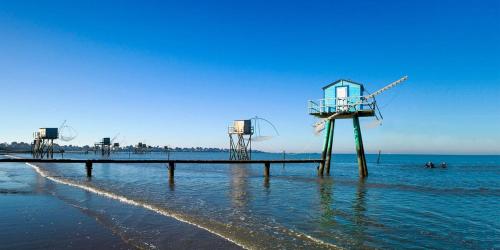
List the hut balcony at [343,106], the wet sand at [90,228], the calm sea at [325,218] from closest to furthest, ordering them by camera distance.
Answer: the wet sand at [90,228], the calm sea at [325,218], the hut balcony at [343,106]

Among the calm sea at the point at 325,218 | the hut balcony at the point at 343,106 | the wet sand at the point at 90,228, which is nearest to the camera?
the wet sand at the point at 90,228

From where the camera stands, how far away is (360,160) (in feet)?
109

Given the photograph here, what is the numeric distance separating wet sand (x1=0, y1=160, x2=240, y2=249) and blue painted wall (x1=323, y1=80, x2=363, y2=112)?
813 inches

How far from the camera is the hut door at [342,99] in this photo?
3147 cm

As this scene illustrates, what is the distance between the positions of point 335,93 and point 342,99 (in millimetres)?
1197

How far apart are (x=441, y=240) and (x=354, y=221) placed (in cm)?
320

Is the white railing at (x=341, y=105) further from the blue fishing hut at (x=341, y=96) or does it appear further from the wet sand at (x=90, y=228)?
the wet sand at (x=90, y=228)

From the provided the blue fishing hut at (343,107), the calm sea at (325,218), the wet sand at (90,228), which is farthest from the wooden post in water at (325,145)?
the wet sand at (90,228)

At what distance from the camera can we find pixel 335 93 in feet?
107

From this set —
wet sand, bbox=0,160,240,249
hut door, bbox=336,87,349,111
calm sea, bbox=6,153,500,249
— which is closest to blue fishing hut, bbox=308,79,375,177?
hut door, bbox=336,87,349,111

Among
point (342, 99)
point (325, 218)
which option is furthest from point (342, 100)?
point (325, 218)

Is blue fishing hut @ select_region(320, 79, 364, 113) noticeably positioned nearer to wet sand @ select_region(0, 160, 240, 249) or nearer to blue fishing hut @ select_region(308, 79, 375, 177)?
blue fishing hut @ select_region(308, 79, 375, 177)

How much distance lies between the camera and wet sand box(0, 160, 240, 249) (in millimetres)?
9836

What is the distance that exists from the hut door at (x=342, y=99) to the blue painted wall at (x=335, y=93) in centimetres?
28
